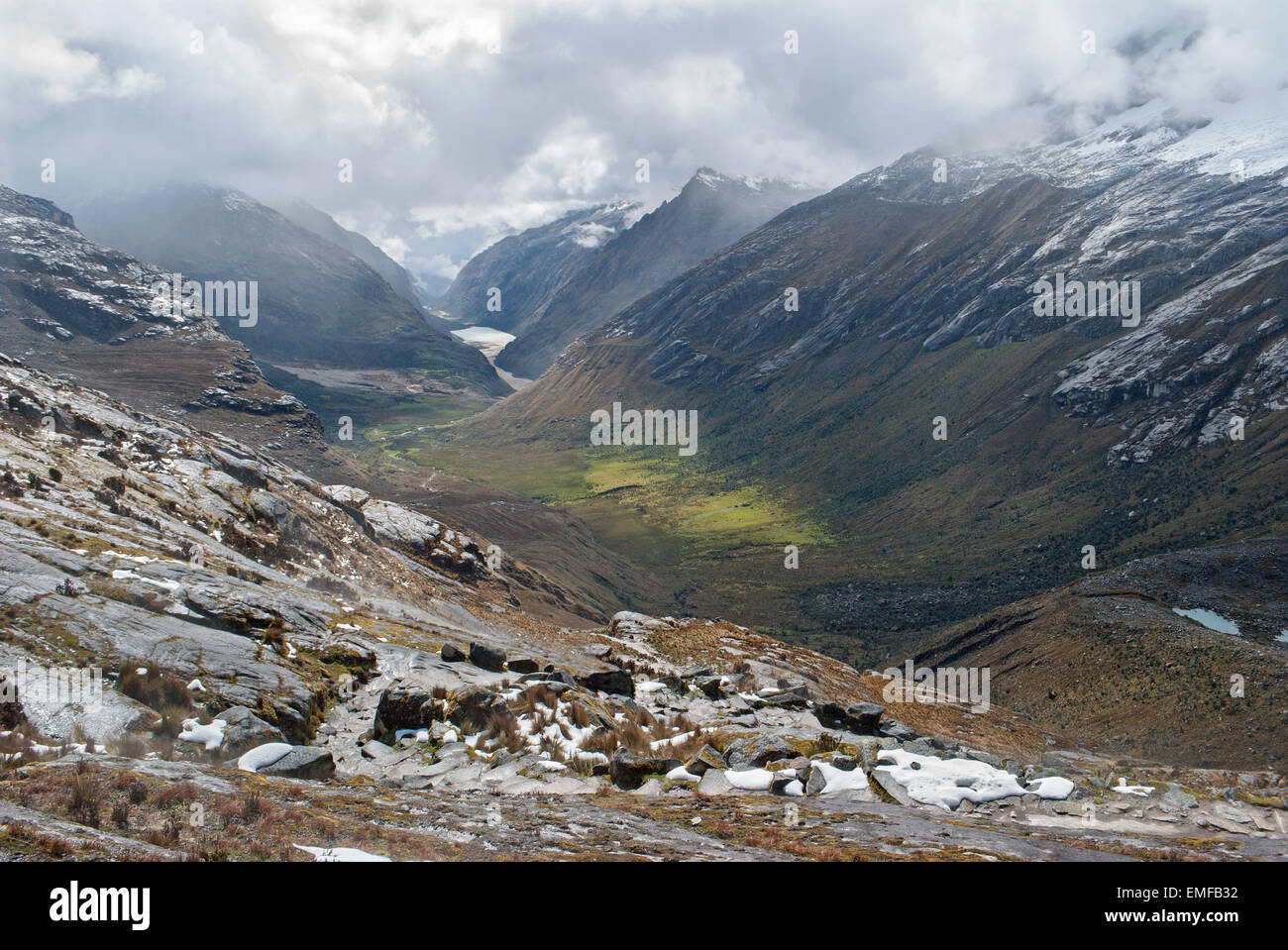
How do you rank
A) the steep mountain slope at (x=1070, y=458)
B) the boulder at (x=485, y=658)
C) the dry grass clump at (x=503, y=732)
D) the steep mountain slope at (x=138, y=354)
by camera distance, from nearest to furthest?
the dry grass clump at (x=503, y=732)
the boulder at (x=485, y=658)
the steep mountain slope at (x=1070, y=458)
the steep mountain slope at (x=138, y=354)

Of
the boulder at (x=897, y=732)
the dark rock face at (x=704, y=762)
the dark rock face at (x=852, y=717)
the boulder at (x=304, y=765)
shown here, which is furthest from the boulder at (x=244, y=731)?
the boulder at (x=897, y=732)

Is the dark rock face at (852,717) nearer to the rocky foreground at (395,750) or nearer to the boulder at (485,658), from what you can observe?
the rocky foreground at (395,750)

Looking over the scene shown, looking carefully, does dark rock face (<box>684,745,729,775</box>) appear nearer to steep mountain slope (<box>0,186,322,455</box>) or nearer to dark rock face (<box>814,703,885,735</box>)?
dark rock face (<box>814,703,885,735</box>)

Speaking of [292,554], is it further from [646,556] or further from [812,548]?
[812,548]

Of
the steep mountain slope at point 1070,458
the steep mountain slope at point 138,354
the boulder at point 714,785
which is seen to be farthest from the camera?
the steep mountain slope at point 138,354

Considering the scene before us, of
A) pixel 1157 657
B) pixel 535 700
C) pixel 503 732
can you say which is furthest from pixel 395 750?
pixel 1157 657

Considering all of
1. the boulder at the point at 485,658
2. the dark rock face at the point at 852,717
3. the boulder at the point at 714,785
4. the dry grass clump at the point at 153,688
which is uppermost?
the dry grass clump at the point at 153,688
